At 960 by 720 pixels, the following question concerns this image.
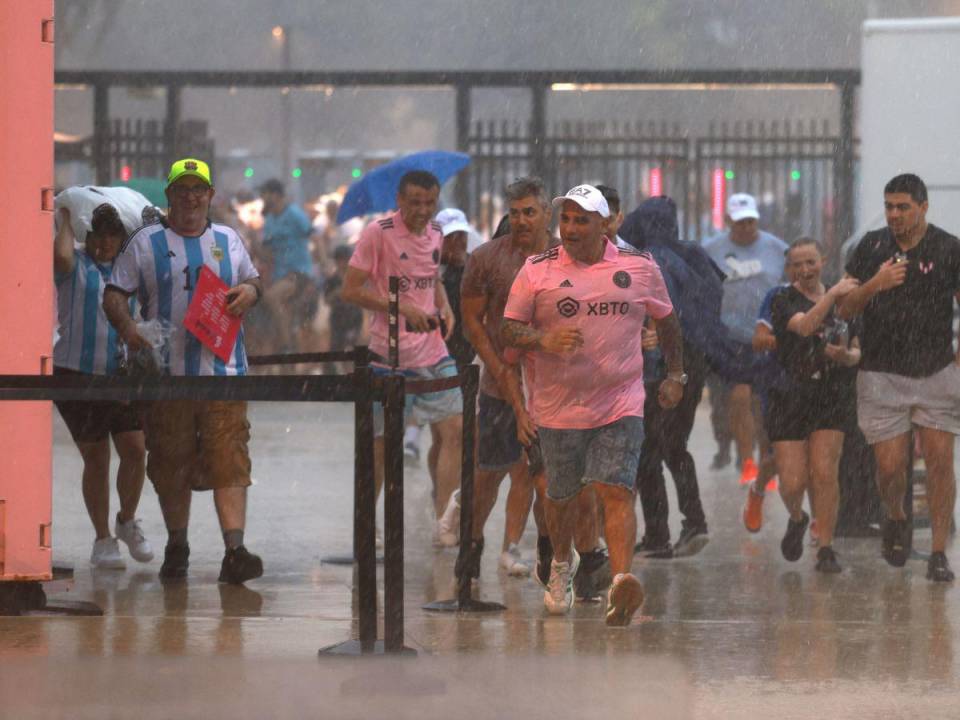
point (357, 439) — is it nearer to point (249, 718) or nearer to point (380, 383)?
point (380, 383)

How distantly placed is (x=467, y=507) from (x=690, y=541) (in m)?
2.31

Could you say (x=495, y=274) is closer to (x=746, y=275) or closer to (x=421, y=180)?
(x=421, y=180)

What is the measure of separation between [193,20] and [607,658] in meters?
49.6

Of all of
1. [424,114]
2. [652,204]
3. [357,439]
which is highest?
[424,114]

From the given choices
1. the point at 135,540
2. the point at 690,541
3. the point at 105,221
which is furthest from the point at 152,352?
the point at 690,541

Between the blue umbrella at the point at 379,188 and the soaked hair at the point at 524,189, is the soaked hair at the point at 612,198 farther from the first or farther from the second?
the blue umbrella at the point at 379,188

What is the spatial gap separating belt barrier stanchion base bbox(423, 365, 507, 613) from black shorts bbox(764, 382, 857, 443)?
2.27 meters

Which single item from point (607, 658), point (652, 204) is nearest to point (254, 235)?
point (652, 204)

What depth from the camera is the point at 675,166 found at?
2003 centimetres

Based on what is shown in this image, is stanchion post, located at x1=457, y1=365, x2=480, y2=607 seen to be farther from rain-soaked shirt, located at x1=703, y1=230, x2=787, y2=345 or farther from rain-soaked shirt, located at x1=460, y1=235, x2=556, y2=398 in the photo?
rain-soaked shirt, located at x1=703, y1=230, x2=787, y2=345

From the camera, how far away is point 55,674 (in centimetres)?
706

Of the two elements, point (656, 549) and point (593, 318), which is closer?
point (593, 318)

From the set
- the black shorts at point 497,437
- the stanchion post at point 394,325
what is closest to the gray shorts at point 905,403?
the black shorts at point 497,437

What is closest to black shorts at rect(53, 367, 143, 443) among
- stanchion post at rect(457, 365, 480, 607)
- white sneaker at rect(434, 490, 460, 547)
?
white sneaker at rect(434, 490, 460, 547)
